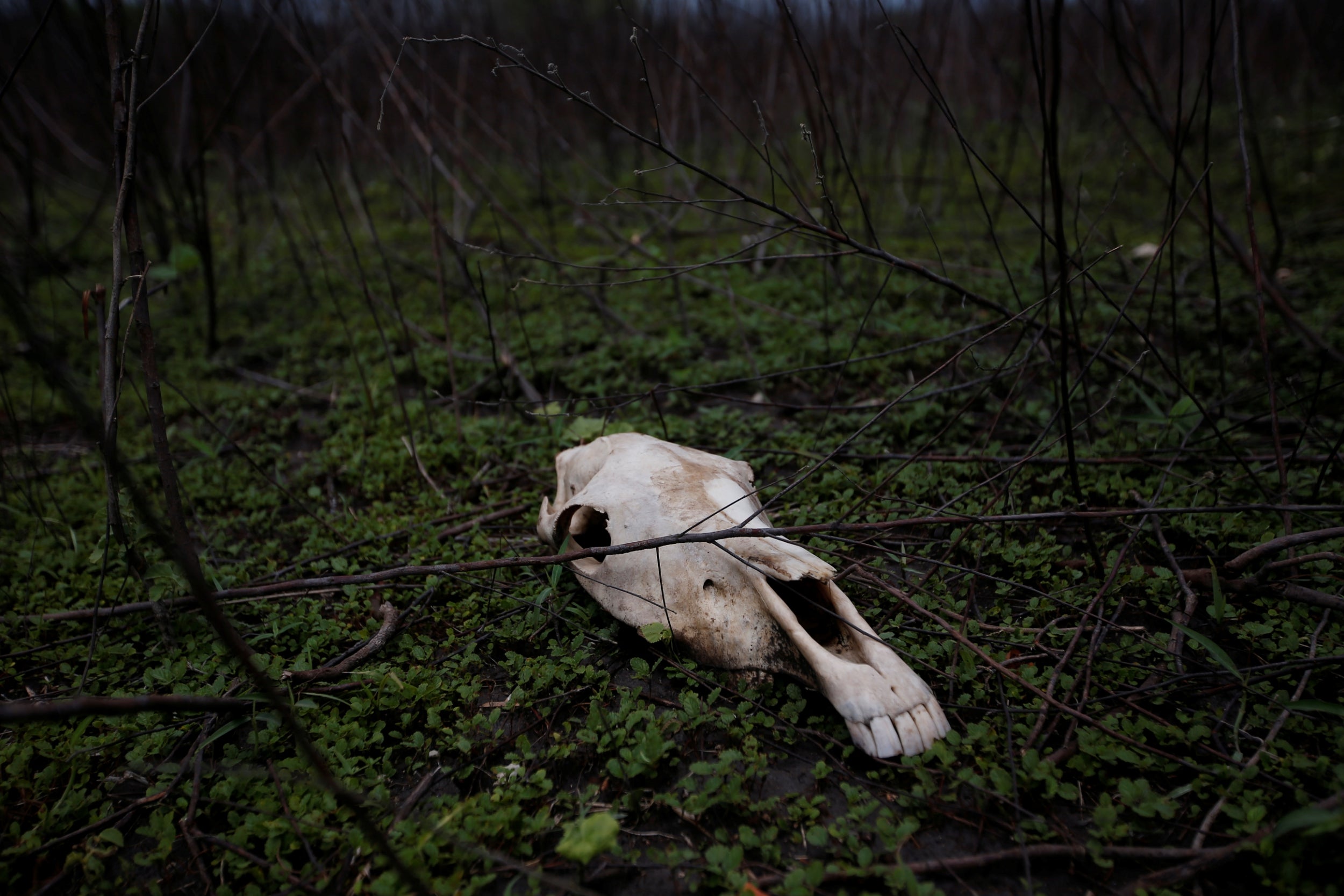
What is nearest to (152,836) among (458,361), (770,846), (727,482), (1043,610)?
(770,846)

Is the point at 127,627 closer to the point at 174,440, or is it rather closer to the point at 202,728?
the point at 202,728

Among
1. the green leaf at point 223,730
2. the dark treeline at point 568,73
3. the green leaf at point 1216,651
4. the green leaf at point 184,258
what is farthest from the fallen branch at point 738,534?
the green leaf at point 184,258

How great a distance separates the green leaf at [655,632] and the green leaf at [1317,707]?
4.65ft

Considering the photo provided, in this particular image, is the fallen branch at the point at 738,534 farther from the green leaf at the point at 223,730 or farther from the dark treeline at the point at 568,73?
the dark treeline at the point at 568,73

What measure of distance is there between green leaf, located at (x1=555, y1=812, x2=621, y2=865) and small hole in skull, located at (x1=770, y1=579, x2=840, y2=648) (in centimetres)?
71

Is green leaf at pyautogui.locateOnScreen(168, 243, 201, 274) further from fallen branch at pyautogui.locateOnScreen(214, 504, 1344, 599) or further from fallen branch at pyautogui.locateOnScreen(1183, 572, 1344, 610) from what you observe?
fallen branch at pyautogui.locateOnScreen(1183, 572, 1344, 610)

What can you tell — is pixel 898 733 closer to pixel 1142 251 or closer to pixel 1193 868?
pixel 1193 868

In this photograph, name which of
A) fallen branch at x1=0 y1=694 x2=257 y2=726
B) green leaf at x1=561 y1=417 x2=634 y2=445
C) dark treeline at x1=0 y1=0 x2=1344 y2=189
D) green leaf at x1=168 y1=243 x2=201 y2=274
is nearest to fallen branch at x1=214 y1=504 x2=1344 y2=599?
fallen branch at x1=0 y1=694 x2=257 y2=726

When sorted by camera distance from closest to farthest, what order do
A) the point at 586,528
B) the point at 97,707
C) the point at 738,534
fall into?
the point at 97,707
the point at 738,534
the point at 586,528

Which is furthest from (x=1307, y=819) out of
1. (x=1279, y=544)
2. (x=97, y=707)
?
(x=97, y=707)

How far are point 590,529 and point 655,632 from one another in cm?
59

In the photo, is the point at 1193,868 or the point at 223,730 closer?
the point at 1193,868

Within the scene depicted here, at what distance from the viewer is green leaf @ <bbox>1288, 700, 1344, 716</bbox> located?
58.6 inches

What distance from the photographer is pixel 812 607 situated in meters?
2.02
